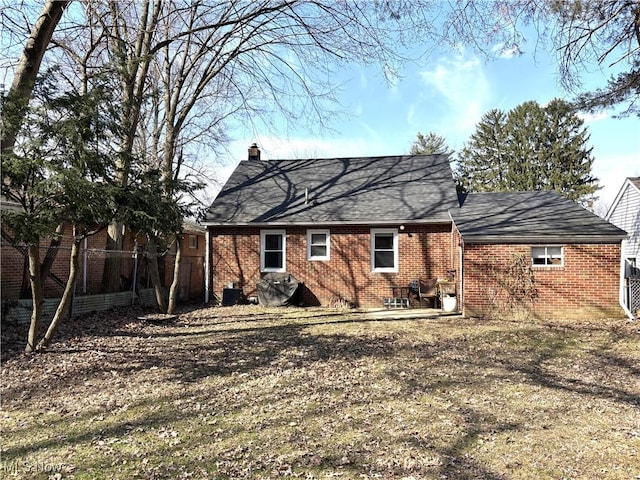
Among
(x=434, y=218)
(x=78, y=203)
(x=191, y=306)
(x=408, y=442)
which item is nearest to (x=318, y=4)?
(x=78, y=203)

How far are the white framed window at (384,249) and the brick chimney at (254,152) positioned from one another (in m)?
7.76

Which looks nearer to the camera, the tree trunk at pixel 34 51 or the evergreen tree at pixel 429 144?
the tree trunk at pixel 34 51

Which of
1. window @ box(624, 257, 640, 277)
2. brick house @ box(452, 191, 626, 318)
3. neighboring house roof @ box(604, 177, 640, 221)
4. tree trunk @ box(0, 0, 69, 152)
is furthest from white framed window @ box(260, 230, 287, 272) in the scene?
neighboring house roof @ box(604, 177, 640, 221)

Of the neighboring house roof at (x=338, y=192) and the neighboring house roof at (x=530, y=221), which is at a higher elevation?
the neighboring house roof at (x=338, y=192)

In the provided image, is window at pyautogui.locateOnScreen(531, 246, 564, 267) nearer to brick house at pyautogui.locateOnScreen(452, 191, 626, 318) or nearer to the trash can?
brick house at pyautogui.locateOnScreen(452, 191, 626, 318)

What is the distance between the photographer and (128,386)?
5.66m

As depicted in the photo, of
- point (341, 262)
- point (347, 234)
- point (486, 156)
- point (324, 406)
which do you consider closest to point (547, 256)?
point (347, 234)

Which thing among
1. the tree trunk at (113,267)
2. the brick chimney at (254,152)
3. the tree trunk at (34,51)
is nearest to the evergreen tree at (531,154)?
the brick chimney at (254,152)

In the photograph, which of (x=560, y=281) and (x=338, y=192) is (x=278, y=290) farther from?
(x=560, y=281)

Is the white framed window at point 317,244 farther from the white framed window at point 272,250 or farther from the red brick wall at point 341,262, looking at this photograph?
the white framed window at point 272,250

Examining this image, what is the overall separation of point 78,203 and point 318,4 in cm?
612

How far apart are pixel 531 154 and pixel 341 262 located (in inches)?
1089

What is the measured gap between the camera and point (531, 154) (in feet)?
113

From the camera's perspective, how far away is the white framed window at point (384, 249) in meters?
13.8
